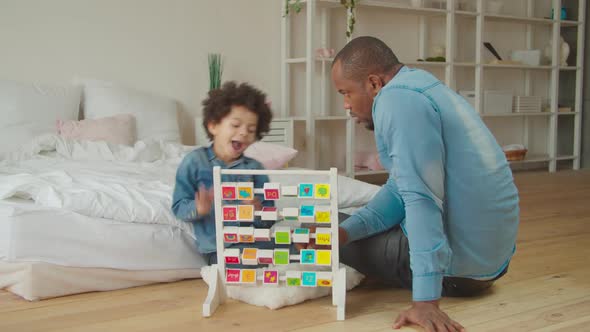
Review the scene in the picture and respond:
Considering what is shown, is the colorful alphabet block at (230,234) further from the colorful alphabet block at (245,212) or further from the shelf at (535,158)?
the shelf at (535,158)

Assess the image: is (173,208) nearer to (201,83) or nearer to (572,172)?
(201,83)

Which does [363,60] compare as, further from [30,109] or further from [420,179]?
[30,109]

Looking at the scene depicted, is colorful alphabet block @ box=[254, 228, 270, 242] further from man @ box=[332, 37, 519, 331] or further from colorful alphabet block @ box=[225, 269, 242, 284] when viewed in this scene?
man @ box=[332, 37, 519, 331]

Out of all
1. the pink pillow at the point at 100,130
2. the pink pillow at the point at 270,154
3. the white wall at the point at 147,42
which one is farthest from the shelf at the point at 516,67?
the pink pillow at the point at 100,130

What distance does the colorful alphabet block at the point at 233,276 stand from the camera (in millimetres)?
1947

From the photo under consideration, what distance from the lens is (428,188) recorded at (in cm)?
169

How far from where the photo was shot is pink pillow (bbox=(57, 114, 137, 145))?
11.4 ft

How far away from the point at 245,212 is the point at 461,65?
378cm

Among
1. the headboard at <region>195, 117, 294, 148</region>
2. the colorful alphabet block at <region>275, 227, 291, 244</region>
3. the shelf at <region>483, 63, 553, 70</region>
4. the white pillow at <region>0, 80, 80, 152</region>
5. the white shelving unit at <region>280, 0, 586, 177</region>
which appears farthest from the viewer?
the shelf at <region>483, 63, 553, 70</region>

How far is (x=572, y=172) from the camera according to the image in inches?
231

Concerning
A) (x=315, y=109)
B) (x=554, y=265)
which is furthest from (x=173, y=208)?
(x=315, y=109)

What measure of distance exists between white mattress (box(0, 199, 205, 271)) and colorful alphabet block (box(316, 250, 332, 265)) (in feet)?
1.96

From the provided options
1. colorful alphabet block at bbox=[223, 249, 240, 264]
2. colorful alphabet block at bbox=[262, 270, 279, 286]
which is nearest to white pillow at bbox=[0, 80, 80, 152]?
colorful alphabet block at bbox=[223, 249, 240, 264]

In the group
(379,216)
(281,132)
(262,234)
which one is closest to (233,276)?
(262,234)
